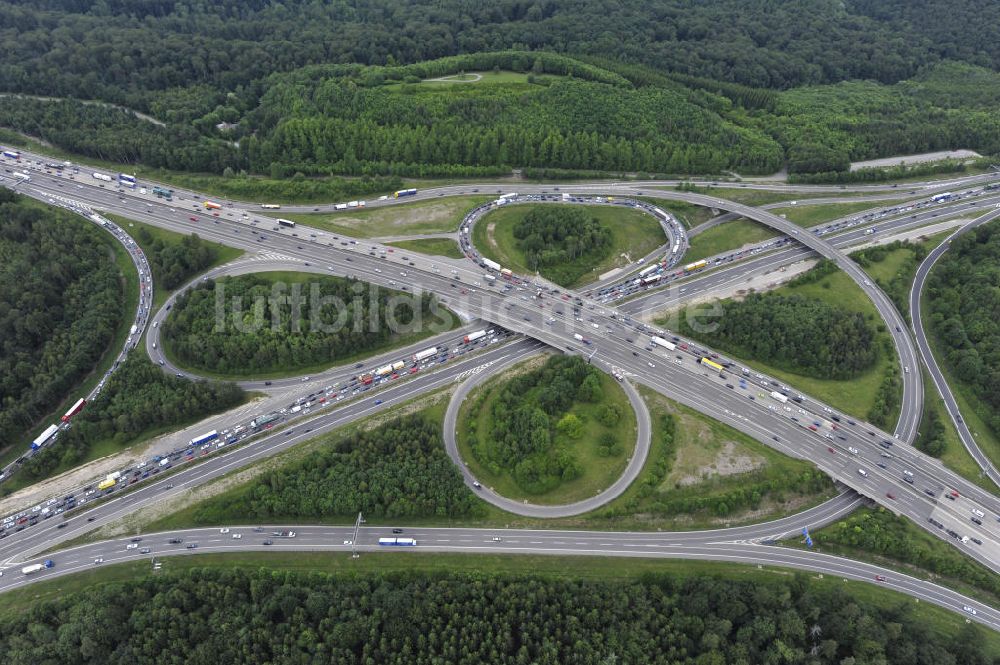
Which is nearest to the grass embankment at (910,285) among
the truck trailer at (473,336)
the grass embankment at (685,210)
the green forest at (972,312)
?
the green forest at (972,312)

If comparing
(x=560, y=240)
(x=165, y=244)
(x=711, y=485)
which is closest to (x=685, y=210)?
(x=560, y=240)

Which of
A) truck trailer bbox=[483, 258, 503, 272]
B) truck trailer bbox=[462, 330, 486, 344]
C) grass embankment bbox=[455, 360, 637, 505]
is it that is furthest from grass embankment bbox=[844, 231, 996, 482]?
truck trailer bbox=[483, 258, 503, 272]

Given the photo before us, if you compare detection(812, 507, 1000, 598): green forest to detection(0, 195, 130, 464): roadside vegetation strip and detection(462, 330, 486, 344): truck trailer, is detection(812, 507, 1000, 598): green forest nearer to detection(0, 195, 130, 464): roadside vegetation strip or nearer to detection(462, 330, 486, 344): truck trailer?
detection(462, 330, 486, 344): truck trailer

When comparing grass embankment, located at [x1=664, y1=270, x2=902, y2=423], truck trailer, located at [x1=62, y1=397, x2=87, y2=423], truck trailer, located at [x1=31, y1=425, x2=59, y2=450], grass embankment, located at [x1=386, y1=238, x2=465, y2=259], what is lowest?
truck trailer, located at [x1=31, y1=425, x2=59, y2=450]

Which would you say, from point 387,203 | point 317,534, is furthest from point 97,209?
point 317,534

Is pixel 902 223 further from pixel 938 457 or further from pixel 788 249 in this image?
pixel 938 457

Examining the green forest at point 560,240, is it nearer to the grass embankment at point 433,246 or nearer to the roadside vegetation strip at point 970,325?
the grass embankment at point 433,246

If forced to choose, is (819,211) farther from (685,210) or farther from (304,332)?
(304,332)
